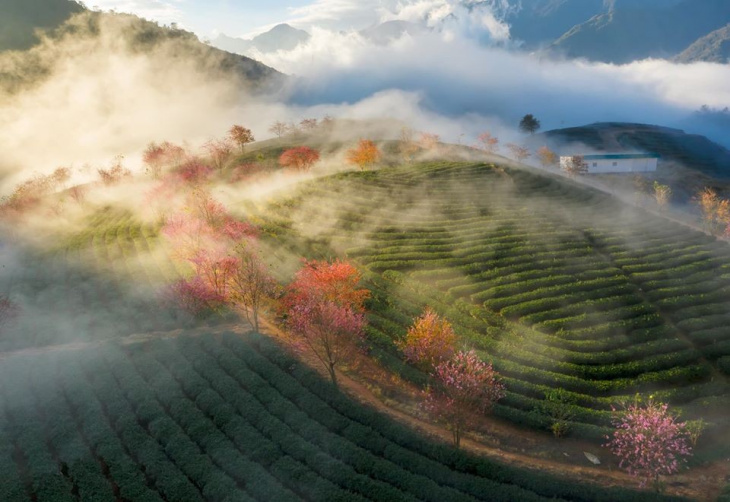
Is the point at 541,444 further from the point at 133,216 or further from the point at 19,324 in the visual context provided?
the point at 133,216

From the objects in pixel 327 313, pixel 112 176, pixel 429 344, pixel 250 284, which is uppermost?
pixel 327 313

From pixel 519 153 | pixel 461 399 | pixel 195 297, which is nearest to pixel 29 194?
pixel 195 297

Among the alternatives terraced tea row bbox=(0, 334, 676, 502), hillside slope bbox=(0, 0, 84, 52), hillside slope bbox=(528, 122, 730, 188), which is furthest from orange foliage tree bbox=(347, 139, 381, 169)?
hillside slope bbox=(0, 0, 84, 52)

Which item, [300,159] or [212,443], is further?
[300,159]

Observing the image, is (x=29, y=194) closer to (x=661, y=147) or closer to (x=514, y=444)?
(x=514, y=444)

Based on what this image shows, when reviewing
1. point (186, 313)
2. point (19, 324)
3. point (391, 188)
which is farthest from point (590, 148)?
point (19, 324)

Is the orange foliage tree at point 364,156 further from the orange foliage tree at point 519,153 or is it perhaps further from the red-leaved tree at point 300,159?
the orange foliage tree at point 519,153

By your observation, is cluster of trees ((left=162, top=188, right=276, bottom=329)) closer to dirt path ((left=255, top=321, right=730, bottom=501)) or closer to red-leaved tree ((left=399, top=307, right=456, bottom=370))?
dirt path ((left=255, top=321, right=730, bottom=501))
